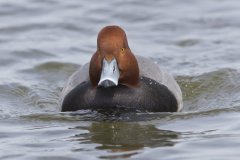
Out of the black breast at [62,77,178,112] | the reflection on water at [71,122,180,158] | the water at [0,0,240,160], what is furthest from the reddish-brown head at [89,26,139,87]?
the reflection on water at [71,122,180,158]

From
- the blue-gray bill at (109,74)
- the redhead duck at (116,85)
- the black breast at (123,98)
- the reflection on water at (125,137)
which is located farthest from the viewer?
the black breast at (123,98)

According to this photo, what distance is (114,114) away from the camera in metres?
10.6

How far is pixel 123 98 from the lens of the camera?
10.5 metres

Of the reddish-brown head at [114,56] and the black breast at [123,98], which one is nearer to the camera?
the reddish-brown head at [114,56]

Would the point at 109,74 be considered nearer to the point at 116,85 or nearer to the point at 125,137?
the point at 116,85

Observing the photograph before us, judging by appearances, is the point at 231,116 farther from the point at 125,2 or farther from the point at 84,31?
the point at 125,2

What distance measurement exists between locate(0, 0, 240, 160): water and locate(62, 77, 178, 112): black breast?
0.11 m

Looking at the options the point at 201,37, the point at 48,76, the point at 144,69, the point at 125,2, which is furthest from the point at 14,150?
the point at 125,2

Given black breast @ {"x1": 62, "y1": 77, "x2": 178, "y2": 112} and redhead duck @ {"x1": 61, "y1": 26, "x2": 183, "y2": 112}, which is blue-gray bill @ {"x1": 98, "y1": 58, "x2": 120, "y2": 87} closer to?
redhead duck @ {"x1": 61, "y1": 26, "x2": 183, "y2": 112}

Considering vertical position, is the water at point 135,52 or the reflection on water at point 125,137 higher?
the water at point 135,52

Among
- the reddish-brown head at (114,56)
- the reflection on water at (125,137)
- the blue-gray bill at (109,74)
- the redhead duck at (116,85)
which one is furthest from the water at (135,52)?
the blue-gray bill at (109,74)

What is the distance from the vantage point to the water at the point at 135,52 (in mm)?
9375

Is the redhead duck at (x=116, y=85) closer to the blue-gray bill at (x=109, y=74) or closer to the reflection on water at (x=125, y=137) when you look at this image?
the blue-gray bill at (x=109, y=74)

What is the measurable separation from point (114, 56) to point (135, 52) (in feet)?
14.5
